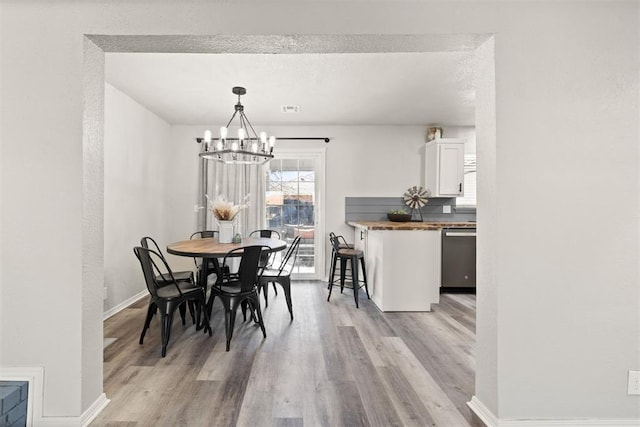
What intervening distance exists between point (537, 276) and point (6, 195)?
271 cm

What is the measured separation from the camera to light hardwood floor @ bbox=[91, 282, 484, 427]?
1786 mm

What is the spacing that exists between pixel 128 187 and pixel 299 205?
2.33 metres

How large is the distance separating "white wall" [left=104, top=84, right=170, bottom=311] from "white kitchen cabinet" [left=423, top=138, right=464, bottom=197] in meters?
3.95

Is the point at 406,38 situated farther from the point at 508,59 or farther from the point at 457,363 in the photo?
the point at 457,363

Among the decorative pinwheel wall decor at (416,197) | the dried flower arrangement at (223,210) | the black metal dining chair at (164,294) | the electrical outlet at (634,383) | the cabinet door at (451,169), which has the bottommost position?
the electrical outlet at (634,383)

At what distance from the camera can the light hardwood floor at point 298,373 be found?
5.86 feet

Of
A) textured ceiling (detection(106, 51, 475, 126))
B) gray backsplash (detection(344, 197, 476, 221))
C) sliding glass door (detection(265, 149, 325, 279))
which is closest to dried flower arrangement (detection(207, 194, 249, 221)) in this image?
textured ceiling (detection(106, 51, 475, 126))

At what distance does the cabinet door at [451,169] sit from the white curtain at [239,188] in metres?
2.62

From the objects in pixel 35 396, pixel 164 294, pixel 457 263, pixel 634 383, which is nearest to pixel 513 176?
pixel 634 383

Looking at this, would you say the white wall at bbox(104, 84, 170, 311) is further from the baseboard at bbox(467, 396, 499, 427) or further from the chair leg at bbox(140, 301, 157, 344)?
the baseboard at bbox(467, 396, 499, 427)

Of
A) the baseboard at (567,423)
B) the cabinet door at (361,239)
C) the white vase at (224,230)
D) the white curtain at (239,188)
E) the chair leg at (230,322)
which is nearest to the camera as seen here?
the baseboard at (567,423)

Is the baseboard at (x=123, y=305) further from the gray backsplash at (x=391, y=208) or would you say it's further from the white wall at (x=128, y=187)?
the gray backsplash at (x=391, y=208)

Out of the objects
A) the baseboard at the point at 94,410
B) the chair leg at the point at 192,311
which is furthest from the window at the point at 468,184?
the baseboard at the point at 94,410

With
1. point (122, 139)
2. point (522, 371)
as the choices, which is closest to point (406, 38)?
point (522, 371)
